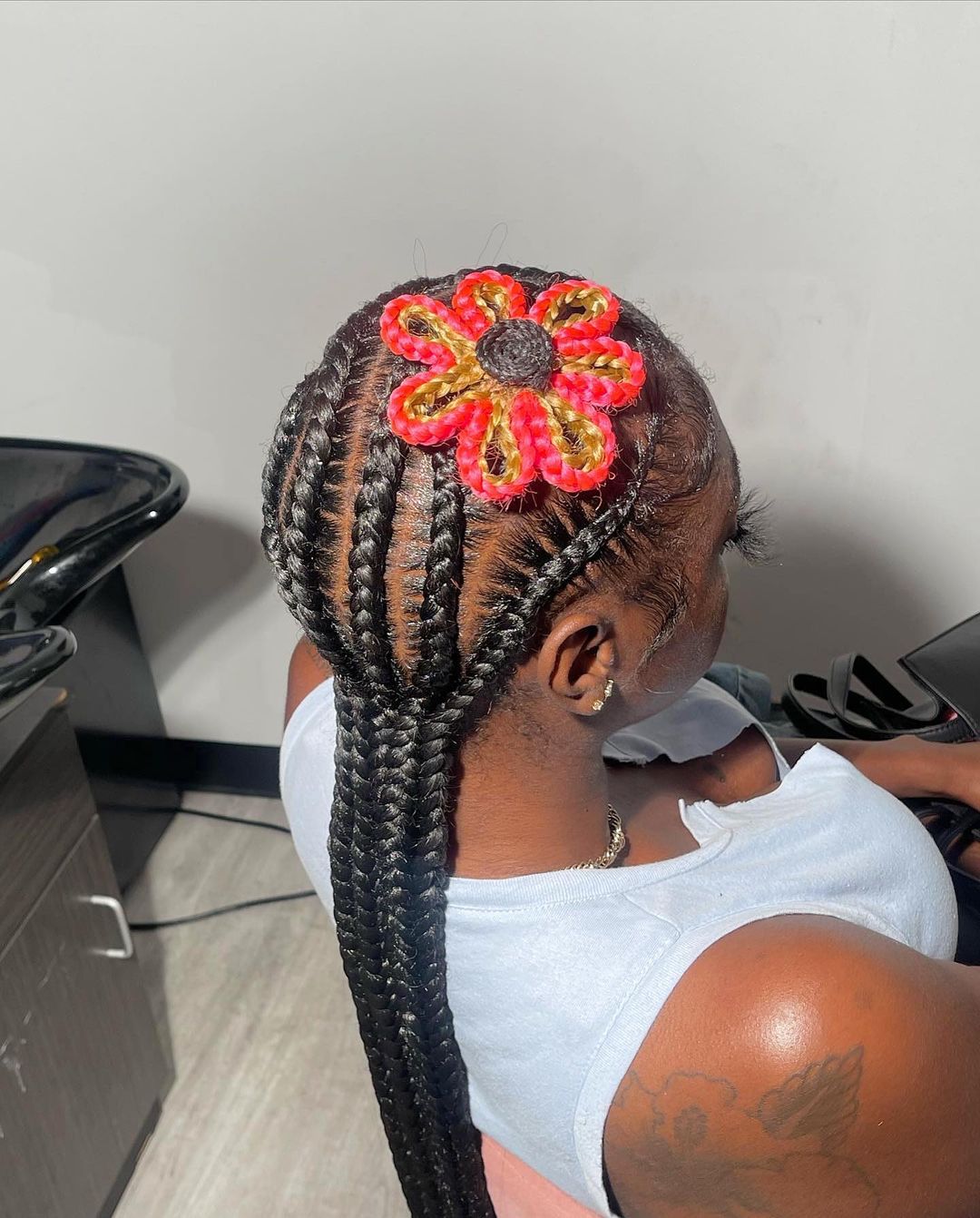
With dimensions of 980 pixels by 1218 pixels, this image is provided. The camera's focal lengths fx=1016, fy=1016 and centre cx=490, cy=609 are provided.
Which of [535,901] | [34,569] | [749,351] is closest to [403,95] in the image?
[749,351]

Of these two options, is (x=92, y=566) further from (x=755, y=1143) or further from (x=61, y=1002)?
(x=755, y=1143)

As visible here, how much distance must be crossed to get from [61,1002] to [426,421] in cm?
104

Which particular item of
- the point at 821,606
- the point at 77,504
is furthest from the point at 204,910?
the point at 821,606

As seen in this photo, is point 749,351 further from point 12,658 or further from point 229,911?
point 229,911

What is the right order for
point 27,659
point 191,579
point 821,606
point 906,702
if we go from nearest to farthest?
point 27,659, point 906,702, point 821,606, point 191,579

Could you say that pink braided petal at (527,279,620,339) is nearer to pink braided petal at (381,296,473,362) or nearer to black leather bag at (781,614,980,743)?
pink braided petal at (381,296,473,362)

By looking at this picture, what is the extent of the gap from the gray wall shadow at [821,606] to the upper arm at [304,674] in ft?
2.45

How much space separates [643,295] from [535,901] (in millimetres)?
891

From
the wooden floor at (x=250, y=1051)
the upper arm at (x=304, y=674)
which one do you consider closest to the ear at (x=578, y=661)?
the upper arm at (x=304, y=674)

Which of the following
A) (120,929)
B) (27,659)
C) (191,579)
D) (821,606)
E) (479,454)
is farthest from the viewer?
(191,579)

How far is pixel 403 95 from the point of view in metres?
1.24

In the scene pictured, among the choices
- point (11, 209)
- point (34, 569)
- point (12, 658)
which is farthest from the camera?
point (11, 209)

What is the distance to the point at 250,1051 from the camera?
1609 mm

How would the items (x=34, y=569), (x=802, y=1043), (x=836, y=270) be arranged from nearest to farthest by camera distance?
(x=802, y=1043), (x=34, y=569), (x=836, y=270)
